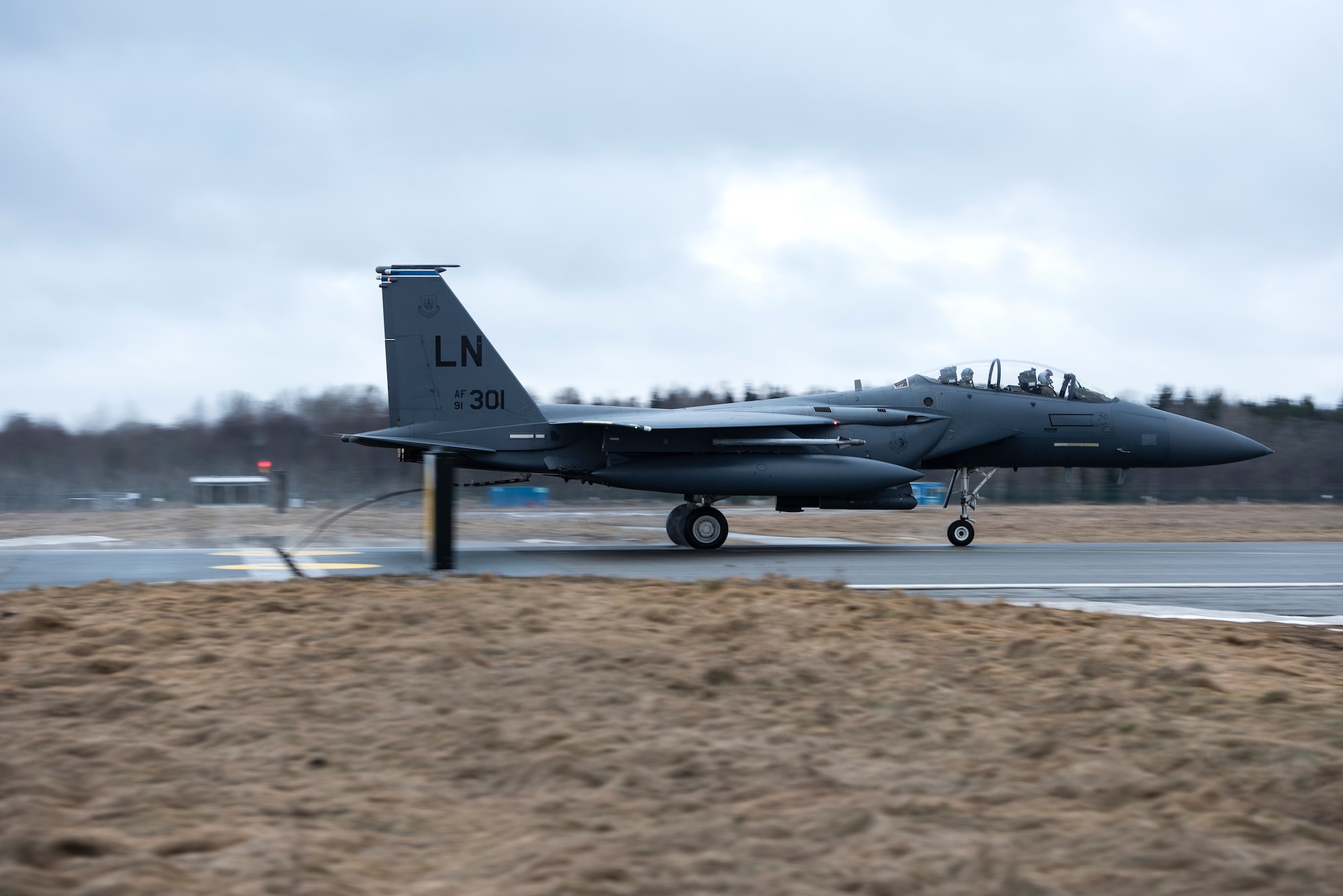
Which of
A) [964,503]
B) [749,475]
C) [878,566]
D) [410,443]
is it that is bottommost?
[878,566]

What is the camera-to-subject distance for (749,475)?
628 inches

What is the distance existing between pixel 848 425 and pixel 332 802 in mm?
14267

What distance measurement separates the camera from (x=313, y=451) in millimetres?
25156

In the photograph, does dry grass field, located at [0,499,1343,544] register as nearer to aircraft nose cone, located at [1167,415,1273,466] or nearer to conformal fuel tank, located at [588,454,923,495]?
aircraft nose cone, located at [1167,415,1273,466]

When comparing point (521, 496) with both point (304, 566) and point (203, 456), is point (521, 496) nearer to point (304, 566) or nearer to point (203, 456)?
point (203, 456)

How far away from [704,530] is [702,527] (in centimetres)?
5

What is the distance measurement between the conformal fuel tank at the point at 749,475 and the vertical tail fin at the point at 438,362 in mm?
1821

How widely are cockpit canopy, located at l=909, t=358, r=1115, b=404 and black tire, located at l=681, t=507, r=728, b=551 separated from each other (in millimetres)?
4548

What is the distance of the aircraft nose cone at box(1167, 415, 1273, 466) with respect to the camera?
18.4 meters

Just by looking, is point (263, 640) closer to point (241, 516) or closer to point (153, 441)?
point (241, 516)

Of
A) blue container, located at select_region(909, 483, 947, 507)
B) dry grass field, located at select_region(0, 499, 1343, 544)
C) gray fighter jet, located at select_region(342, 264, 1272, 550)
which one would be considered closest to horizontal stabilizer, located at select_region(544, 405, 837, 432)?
gray fighter jet, located at select_region(342, 264, 1272, 550)

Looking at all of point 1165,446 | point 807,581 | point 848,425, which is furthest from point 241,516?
point 1165,446

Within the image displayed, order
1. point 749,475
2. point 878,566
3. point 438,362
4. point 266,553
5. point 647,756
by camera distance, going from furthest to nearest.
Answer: point 749,475 < point 438,362 < point 266,553 < point 878,566 < point 647,756

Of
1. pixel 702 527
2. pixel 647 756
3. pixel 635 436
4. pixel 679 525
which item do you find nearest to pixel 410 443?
pixel 635 436
